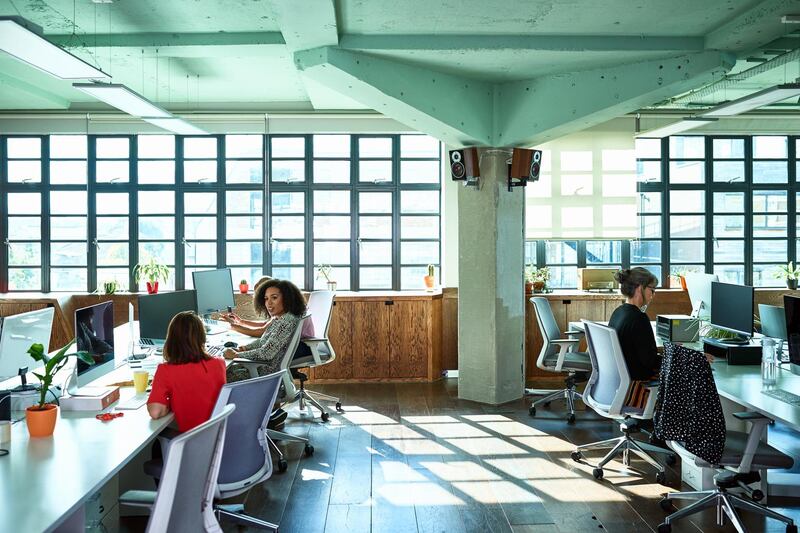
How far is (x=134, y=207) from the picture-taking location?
31.2 feet

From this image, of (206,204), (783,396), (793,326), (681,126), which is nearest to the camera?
(783,396)

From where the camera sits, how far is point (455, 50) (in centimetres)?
609

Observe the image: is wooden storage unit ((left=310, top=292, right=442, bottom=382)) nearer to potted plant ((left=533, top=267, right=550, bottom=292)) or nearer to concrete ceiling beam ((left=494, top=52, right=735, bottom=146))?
potted plant ((left=533, top=267, right=550, bottom=292))

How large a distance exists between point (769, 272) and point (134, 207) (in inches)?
355

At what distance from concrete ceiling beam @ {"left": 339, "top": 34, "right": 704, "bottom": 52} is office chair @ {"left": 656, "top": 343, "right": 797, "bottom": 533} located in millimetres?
2998

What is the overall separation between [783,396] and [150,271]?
7.63 m

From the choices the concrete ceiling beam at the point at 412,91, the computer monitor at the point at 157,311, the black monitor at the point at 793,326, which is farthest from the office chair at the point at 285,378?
the black monitor at the point at 793,326


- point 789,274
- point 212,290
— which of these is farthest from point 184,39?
point 789,274

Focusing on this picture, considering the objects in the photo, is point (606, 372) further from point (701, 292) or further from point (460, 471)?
point (701, 292)

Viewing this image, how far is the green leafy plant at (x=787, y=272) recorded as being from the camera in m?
9.63

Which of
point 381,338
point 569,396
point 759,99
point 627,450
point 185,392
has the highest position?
point 759,99

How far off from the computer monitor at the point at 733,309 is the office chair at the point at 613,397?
1122 millimetres

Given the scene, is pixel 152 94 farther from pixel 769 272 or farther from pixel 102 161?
pixel 769 272

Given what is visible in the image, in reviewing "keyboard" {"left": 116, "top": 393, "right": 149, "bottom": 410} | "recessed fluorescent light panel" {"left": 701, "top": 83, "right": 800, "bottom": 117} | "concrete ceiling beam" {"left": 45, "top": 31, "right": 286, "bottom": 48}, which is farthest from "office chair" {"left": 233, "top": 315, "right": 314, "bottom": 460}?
"recessed fluorescent light panel" {"left": 701, "top": 83, "right": 800, "bottom": 117}
